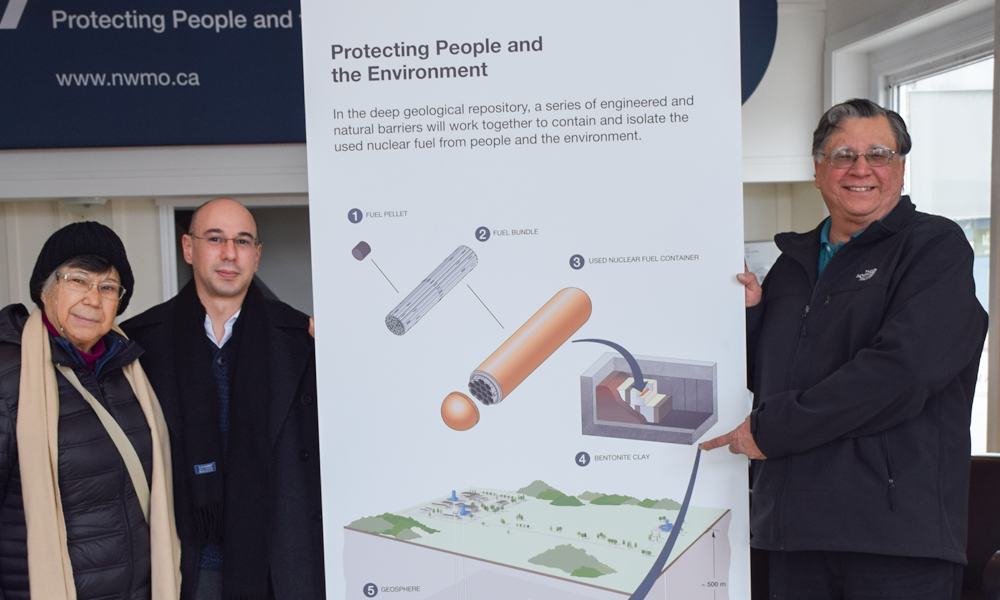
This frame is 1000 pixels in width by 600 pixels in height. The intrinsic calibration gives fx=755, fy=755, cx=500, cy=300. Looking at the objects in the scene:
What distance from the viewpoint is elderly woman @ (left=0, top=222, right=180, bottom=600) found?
5.67 ft

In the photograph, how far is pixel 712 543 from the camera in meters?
1.87

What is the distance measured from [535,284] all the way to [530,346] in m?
0.15

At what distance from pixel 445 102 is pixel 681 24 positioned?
60 centimetres

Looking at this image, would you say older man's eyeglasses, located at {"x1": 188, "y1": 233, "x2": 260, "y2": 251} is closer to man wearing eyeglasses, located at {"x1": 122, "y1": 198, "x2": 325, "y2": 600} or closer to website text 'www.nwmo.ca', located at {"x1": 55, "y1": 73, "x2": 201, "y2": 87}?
man wearing eyeglasses, located at {"x1": 122, "y1": 198, "x2": 325, "y2": 600}

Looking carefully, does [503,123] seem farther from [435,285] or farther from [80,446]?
[80,446]

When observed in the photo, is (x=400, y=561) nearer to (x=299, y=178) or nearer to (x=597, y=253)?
(x=597, y=253)

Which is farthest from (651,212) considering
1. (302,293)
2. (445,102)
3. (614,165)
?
(302,293)

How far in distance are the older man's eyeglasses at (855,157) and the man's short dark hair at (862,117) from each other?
0.04m

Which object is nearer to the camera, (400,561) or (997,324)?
(400,561)

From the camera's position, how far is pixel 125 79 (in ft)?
10.5

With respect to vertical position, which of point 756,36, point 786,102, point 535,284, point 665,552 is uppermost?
point 756,36

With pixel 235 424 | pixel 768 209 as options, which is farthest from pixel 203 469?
pixel 768 209

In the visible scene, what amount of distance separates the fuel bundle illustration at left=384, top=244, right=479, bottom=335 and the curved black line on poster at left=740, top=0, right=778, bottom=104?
6.30 feet

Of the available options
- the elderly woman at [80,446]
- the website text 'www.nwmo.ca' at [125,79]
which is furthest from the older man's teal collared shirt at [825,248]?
the website text 'www.nwmo.ca' at [125,79]
